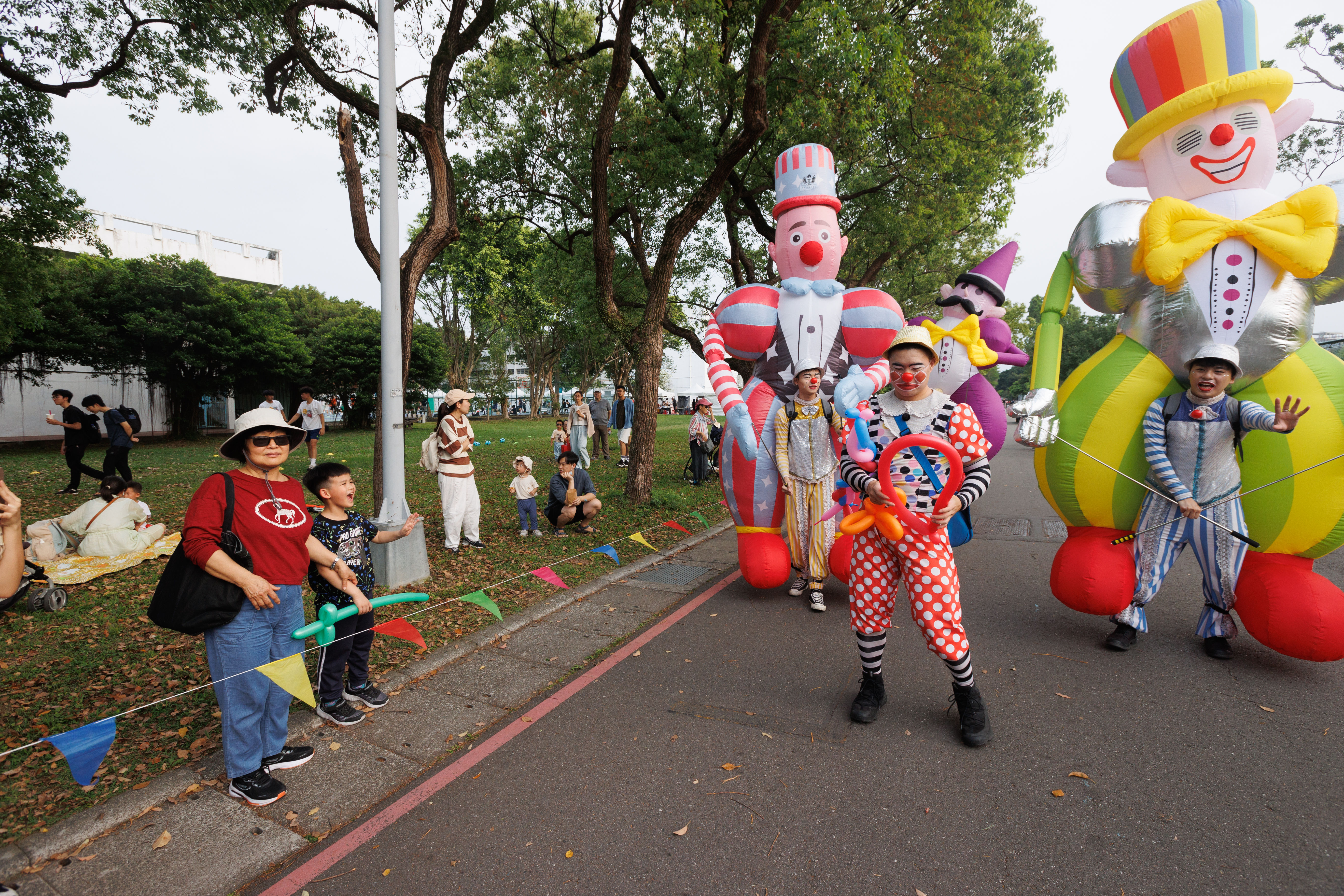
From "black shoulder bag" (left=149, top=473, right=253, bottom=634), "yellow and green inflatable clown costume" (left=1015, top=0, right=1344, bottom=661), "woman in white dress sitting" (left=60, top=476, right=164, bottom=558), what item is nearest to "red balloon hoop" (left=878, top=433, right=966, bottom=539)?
"yellow and green inflatable clown costume" (left=1015, top=0, right=1344, bottom=661)

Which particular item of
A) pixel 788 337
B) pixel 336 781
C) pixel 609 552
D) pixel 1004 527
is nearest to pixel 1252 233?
pixel 788 337

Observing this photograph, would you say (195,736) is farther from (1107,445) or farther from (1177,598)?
(1177,598)

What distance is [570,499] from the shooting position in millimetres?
7867

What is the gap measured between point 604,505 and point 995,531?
224 inches

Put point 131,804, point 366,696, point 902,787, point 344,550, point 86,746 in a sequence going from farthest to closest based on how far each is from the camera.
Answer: point 366,696
point 344,550
point 902,787
point 131,804
point 86,746

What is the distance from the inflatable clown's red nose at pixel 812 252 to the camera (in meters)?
5.45

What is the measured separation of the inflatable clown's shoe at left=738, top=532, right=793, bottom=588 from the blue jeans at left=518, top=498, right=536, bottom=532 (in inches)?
130

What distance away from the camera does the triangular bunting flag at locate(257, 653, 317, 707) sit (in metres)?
2.83

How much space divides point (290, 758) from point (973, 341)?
226 inches

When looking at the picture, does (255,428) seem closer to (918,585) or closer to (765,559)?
(918,585)

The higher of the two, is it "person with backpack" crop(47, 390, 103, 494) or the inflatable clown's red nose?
the inflatable clown's red nose

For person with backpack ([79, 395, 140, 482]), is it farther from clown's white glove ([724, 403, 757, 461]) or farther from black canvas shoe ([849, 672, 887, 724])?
black canvas shoe ([849, 672, 887, 724])

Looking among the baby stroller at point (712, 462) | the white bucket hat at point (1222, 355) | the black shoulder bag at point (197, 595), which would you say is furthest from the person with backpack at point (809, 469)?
the baby stroller at point (712, 462)

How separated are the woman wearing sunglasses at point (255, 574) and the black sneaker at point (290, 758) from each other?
0.04 m
